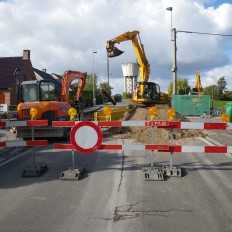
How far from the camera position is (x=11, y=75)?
45.5 meters

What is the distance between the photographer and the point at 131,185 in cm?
686

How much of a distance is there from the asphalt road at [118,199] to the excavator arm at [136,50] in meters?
12.7

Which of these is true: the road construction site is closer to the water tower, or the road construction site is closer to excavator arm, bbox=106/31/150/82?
excavator arm, bbox=106/31/150/82

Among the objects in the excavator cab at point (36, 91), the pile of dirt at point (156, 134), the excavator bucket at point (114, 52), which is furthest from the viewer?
the excavator bucket at point (114, 52)

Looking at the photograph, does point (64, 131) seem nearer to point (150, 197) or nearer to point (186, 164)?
point (186, 164)

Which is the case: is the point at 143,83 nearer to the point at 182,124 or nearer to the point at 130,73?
the point at 182,124

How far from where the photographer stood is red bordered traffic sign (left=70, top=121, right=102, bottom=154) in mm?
7312

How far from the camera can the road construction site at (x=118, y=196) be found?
494 cm

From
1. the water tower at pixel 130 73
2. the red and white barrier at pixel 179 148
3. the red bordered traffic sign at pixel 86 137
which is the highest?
the water tower at pixel 130 73

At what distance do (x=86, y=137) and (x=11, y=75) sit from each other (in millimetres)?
40808

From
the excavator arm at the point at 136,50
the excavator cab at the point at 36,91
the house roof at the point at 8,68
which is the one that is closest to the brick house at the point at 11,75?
the house roof at the point at 8,68

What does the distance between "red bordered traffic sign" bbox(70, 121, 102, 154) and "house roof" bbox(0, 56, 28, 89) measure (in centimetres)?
3863

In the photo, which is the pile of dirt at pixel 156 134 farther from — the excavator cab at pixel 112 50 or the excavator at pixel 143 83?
the excavator at pixel 143 83

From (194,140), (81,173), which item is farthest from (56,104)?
(81,173)
